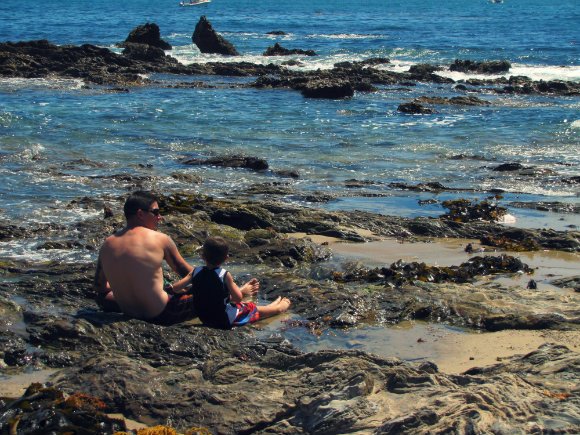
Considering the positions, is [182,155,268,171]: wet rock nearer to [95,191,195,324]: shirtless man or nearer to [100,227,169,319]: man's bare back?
[95,191,195,324]: shirtless man

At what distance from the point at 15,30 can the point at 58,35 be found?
17.5 feet

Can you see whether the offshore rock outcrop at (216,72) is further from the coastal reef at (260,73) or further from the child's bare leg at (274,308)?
the child's bare leg at (274,308)

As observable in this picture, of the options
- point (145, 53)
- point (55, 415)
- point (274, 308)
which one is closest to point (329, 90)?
point (145, 53)

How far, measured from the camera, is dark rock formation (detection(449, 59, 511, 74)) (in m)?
35.8

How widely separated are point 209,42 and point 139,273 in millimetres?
37017

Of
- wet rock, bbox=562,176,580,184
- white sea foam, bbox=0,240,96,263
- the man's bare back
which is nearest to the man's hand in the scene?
the man's bare back

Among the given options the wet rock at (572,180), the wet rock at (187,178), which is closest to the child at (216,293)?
the wet rock at (187,178)

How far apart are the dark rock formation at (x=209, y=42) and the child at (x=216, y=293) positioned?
36.5 metres

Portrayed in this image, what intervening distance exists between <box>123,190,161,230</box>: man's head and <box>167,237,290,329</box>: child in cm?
52

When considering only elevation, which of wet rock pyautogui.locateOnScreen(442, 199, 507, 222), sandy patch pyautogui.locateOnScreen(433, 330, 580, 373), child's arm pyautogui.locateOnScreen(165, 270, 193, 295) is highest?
child's arm pyautogui.locateOnScreen(165, 270, 193, 295)

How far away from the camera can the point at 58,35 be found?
49.3 m

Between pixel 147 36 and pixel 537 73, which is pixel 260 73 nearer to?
pixel 147 36

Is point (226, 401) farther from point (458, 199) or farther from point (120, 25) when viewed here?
point (120, 25)

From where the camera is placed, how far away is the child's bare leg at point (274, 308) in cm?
693
